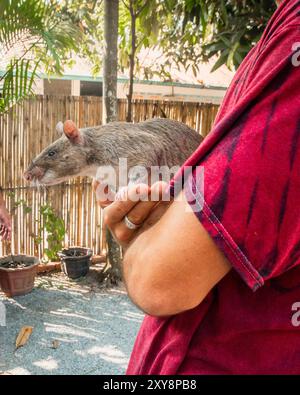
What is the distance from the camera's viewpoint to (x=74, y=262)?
532 cm

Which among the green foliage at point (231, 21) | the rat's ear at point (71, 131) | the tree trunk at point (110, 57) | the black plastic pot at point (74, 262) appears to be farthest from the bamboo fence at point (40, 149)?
the rat's ear at point (71, 131)

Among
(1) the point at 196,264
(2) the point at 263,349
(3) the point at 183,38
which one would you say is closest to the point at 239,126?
(1) the point at 196,264

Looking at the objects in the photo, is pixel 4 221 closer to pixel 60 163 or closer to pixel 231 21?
pixel 60 163

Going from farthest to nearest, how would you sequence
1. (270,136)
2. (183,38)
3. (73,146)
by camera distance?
(183,38) < (73,146) < (270,136)

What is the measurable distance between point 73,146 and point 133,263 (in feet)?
4.36

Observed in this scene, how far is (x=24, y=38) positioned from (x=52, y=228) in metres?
2.33

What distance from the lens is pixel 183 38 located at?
5320 mm

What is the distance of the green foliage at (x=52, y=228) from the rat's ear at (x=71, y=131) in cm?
365

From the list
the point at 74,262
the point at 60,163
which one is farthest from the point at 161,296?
the point at 74,262

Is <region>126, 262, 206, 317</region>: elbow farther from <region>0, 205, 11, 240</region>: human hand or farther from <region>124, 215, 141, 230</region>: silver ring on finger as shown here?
<region>0, 205, 11, 240</region>: human hand

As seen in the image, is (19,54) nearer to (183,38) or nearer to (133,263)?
(183,38)

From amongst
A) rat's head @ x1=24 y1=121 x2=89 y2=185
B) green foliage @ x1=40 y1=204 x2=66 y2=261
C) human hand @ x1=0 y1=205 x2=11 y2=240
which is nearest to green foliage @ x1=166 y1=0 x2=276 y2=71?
rat's head @ x1=24 y1=121 x2=89 y2=185

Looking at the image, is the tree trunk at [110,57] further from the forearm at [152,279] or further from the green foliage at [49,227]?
the forearm at [152,279]

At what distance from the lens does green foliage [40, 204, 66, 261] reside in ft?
17.5
